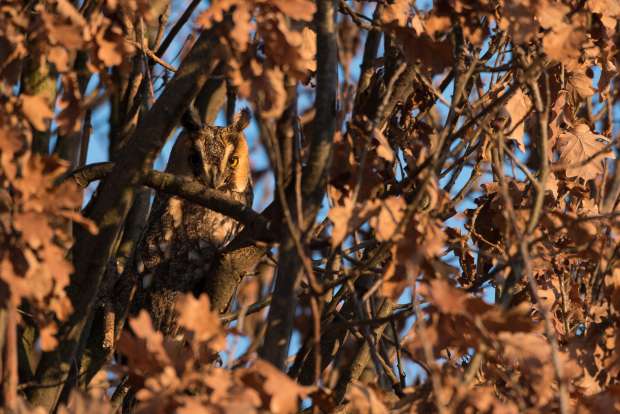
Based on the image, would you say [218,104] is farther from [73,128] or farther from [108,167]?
[73,128]

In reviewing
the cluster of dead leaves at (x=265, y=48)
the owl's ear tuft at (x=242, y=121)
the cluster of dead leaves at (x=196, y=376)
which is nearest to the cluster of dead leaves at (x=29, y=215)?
the cluster of dead leaves at (x=196, y=376)

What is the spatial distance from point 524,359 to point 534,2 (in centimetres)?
75

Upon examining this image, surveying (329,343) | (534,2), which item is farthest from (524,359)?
(329,343)

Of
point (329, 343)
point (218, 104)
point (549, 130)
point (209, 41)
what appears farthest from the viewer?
point (218, 104)

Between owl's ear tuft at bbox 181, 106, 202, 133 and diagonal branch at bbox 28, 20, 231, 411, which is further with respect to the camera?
owl's ear tuft at bbox 181, 106, 202, 133

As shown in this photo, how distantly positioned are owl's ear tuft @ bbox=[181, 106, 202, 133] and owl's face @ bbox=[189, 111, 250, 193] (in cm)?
3

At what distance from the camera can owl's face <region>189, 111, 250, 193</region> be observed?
4645 mm

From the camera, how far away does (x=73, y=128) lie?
1.96 m

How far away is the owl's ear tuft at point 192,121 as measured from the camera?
4480 millimetres

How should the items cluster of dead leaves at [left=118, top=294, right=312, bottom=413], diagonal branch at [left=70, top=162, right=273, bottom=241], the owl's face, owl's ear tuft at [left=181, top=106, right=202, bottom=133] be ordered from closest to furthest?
cluster of dead leaves at [left=118, top=294, right=312, bottom=413] → diagonal branch at [left=70, top=162, right=273, bottom=241] → owl's ear tuft at [left=181, top=106, right=202, bottom=133] → the owl's face

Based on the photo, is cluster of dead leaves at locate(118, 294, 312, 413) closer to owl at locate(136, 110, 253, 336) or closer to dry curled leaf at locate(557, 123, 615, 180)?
dry curled leaf at locate(557, 123, 615, 180)

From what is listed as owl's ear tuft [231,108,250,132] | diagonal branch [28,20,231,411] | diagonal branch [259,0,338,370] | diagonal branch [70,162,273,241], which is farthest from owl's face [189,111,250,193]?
diagonal branch [259,0,338,370]

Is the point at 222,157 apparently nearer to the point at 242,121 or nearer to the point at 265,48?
the point at 242,121

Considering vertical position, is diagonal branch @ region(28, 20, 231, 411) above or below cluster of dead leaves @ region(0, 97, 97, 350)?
above
